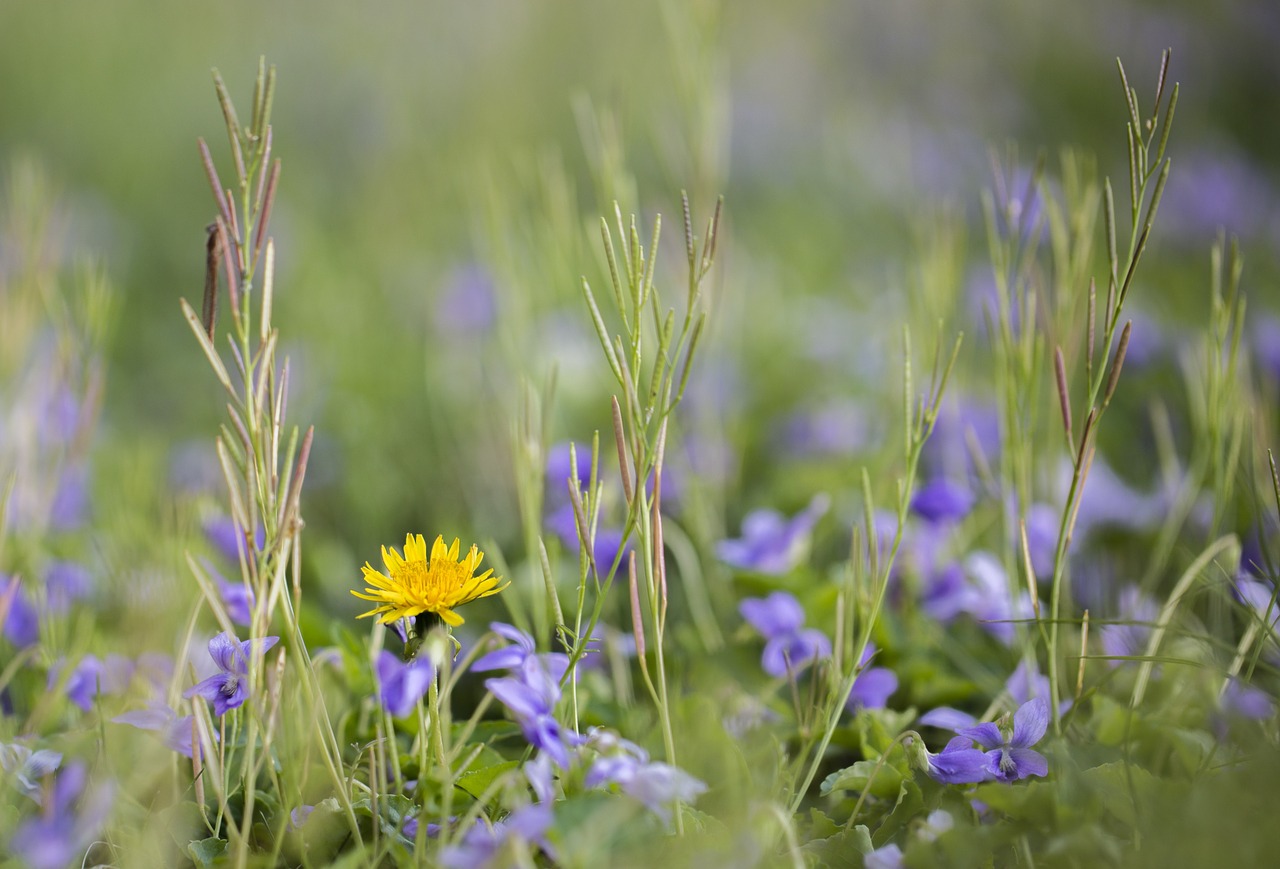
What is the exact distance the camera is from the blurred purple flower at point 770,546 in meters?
0.94

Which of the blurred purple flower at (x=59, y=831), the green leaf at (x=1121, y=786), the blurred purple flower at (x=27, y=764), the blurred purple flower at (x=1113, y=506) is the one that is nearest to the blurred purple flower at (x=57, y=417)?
the blurred purple flower at (x=27, y=764)

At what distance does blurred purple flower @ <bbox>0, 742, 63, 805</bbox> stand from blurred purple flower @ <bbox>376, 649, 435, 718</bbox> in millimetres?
230

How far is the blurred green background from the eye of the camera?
1.32 m

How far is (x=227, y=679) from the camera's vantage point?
22.3 inches

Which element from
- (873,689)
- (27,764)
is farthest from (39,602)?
(873,689)

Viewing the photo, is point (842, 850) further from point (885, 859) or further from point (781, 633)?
point (781, 633)

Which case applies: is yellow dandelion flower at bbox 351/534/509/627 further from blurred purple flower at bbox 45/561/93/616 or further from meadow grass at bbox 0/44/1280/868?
blurred purple flower at bbox 45/561/93/616

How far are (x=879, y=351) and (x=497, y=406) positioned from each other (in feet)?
2.06

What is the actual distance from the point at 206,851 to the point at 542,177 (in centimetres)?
67

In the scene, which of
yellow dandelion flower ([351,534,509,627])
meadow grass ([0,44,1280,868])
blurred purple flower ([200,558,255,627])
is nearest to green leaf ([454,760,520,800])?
meadow grass ([0,44,1280,868])

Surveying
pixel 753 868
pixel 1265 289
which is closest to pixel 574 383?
pixel 753 868

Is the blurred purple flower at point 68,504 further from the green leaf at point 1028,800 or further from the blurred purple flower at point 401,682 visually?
the green leaf at point 1028,800

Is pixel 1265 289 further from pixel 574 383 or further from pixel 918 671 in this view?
pixel 918 671

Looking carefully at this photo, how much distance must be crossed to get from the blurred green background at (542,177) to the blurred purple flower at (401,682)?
0.49m
